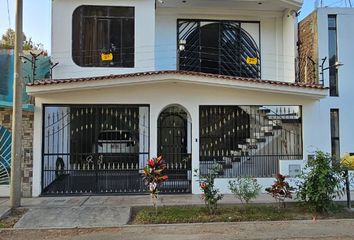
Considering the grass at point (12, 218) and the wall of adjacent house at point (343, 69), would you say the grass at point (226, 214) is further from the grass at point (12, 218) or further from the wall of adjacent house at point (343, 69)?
the wall of adjacent house at point (343, 69)

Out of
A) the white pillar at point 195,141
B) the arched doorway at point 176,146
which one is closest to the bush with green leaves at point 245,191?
the white pillar at point 195,141

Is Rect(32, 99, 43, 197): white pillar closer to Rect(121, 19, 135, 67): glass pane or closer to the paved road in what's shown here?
the paved road

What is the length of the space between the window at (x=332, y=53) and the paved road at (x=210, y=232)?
274 inches

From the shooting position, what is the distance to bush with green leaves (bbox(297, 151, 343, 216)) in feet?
29.1

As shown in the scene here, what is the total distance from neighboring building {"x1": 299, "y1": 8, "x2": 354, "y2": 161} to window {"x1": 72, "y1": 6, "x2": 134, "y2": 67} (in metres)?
6.83

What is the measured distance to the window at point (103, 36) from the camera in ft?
47.3

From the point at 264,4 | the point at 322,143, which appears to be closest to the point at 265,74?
the point at 264,4

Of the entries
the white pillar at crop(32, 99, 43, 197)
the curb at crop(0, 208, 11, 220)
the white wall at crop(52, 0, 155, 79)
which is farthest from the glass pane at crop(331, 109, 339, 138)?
the curb at crop(0, 208, 11, 220)

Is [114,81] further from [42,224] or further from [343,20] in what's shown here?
[343,20]

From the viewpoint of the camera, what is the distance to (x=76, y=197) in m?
10.9

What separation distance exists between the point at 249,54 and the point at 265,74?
3.46 ft

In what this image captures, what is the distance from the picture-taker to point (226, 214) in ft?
29.6

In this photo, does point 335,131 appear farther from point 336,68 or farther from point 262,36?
point 262,36

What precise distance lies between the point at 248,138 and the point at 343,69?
4569 millimetres
